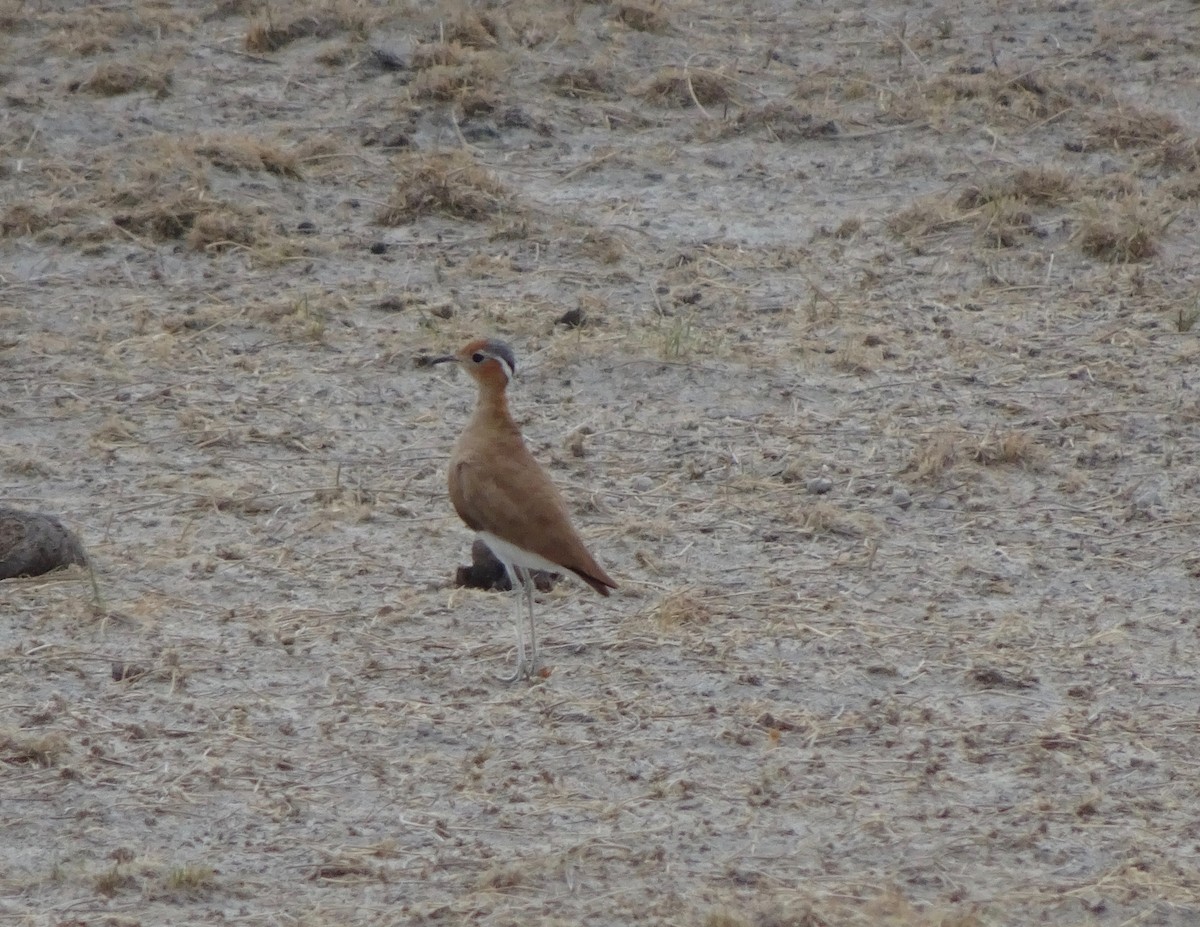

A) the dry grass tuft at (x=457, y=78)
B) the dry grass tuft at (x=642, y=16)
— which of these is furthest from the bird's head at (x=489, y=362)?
the dry grass tuft at (x=642, y=16)

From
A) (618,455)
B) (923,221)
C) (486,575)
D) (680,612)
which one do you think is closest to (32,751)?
(486,575)

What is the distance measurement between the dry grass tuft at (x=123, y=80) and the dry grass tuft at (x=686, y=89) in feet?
9.05

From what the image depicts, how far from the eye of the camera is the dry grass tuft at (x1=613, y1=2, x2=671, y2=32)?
12.4 meters

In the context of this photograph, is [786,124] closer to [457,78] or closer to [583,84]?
[583,84]

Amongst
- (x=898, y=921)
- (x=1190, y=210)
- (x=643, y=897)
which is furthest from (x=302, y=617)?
(x=1190, y=210)

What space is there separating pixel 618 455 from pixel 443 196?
2744 millimetres

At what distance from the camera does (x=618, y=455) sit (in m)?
Result: 7.84

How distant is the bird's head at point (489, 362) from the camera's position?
639cm

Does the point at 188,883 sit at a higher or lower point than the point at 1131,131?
lower

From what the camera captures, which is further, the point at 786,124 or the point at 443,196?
the point at 786,124

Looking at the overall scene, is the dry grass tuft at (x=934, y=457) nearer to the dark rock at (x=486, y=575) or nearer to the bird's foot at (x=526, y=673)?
the dark rock at (x=486, y=575)

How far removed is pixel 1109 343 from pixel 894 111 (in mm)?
3026

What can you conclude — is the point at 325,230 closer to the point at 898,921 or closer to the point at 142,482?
the point at 142,482

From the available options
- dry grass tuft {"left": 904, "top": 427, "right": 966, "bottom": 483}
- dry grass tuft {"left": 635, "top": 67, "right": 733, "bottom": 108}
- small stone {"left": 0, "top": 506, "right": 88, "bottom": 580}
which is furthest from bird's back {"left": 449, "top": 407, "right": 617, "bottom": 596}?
dry grass tuft {"left": 635, "top": 67, "right": 733, "bottom": 108}
